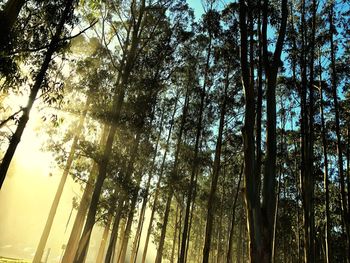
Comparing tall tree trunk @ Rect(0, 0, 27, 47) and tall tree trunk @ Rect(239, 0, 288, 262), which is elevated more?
tall tree trunk @ Rect(0, 0, 27, 47)

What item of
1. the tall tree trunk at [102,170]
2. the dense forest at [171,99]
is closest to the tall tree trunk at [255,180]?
the dense forest at [171,99]

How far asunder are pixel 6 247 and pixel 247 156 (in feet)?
219

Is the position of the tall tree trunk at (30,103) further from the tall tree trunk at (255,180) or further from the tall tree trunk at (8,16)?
the tall tree trunk at (255,180)

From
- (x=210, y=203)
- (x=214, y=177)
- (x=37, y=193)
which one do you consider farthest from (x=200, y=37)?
(x=37, y=193)

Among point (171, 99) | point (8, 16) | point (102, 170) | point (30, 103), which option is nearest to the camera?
point (8, 16)

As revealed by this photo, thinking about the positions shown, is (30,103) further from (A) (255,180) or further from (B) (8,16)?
(A) (255,180)

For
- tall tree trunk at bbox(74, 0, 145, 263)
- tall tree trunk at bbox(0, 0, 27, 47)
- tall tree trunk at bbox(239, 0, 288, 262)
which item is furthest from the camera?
tall tree trunk at bbox(74, 0, 145, 263)

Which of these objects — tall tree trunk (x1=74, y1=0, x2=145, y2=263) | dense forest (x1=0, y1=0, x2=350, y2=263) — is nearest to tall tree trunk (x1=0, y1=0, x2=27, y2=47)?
dense forest (x1=0, y1=0, x2=350, y2=263)

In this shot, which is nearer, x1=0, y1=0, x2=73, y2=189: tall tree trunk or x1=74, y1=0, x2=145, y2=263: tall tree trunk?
x1=0, y1=0, x2=73, y2=189: tall tree trunk

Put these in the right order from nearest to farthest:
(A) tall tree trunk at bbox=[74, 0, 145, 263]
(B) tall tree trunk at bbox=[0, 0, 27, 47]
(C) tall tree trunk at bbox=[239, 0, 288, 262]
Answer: (C) tall tree trunk at bbox=[239, 0, 288, 262] → (B) tall tree trunk at bbox=[0, 0, 27, 47] → (A) tall tree trunk at bbox=[74, 0, 145, 263]

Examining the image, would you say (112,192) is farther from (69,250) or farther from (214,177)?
(214,177)

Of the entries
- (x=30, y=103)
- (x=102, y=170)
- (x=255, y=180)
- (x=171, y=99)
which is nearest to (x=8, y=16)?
(x=30, y=103)

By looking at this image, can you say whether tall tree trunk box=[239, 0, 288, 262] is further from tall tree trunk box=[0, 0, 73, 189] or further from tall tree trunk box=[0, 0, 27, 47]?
tall tree trunk box=[0, 0, 73, 189]

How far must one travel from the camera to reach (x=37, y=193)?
241 ft
